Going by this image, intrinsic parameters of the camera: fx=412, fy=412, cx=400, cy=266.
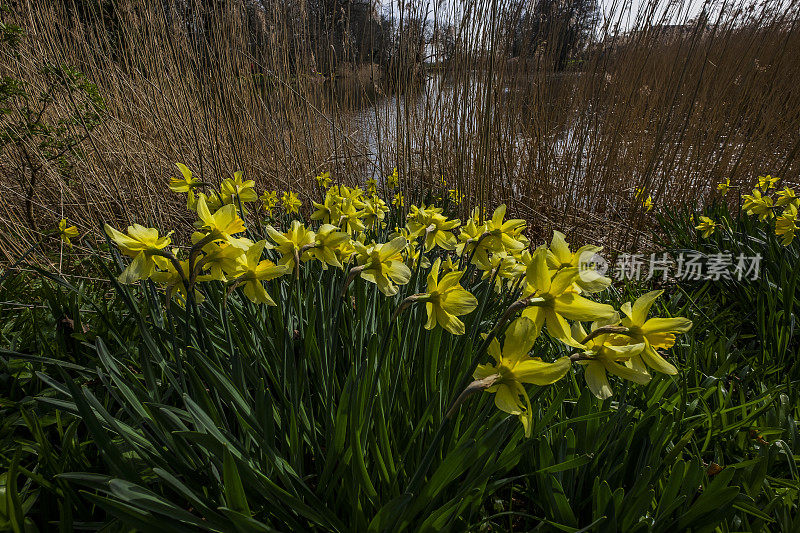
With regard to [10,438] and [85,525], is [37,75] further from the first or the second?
[85,525]

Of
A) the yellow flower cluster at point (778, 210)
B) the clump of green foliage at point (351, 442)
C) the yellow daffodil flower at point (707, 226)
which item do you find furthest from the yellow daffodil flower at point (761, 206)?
the clump of green foliage at point (351, 442)

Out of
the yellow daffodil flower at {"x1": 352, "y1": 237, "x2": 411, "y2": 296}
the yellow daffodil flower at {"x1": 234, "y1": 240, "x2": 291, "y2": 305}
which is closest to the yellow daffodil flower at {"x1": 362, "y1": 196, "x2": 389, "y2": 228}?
the yellow daffodil flower at {"x1": 352, "y1": 237, "x2": 411, "y2": 296}

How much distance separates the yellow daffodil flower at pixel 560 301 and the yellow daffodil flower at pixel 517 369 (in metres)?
0.05

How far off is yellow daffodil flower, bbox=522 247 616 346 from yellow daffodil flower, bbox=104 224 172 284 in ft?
1.95

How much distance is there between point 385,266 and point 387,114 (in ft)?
7.69

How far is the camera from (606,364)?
23.1 inches

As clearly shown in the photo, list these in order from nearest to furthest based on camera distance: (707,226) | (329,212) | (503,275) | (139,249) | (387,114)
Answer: (139,249), (503,275), (329,212), (707,226), (387,114)

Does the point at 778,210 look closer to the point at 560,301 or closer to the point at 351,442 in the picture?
the point at 560,301

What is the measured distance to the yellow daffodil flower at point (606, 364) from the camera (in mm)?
571

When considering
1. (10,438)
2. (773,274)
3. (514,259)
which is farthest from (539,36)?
(10,438)

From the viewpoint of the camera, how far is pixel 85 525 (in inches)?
30.6

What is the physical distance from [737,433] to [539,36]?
10.0 feet

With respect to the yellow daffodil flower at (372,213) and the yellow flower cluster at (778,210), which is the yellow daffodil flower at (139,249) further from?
the yellow flower cluster at (778,210)

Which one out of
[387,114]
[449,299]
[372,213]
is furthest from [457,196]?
[449,299]
